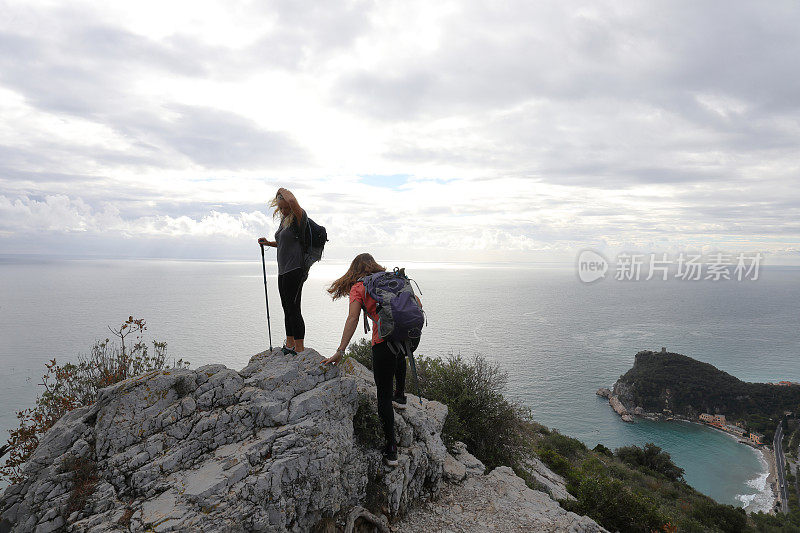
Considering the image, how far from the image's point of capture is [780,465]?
60.8 m

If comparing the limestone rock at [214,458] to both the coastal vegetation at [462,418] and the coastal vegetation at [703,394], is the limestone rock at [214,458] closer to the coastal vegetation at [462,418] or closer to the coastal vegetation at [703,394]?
the coastal vegetation at [462,418]

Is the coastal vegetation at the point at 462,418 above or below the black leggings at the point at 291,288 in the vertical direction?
below

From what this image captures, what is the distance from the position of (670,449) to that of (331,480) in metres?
82.9

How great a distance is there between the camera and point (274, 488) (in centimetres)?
572

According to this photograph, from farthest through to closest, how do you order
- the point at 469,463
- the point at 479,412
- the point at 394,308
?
the point at 479,412 → the point at 469,463 → the point at 394,308

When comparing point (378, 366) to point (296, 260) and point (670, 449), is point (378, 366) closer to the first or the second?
point (296, 260)

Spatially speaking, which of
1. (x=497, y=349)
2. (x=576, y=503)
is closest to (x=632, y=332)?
(x=497, y=349)

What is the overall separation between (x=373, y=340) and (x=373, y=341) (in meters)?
0.02

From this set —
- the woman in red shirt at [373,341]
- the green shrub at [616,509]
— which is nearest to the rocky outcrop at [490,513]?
the woman in red shirt at [373,341]

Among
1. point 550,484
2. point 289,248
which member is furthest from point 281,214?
point 550,484

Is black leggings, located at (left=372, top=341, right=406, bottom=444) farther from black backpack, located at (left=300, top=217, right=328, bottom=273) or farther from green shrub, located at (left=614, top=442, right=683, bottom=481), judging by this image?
green shrub, located at (left=614, top=442, right=683, bottom=481)

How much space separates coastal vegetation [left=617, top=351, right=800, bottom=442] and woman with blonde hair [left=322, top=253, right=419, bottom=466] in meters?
90.3

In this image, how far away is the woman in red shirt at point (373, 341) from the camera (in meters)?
6.36

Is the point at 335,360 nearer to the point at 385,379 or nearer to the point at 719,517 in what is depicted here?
the point at 385,379
